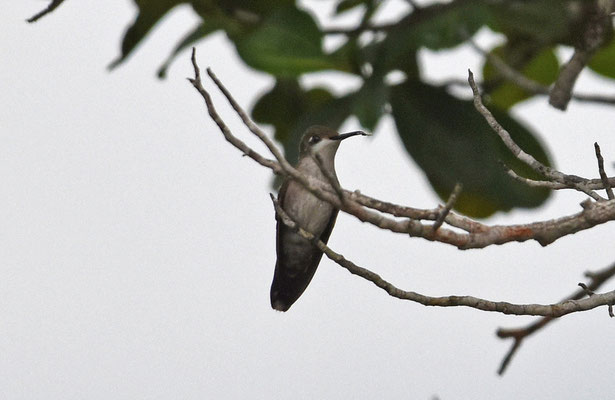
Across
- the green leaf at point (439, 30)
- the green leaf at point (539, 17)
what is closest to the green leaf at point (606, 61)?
the green leaf at point (539, 17)

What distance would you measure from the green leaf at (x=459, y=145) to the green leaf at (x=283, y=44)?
1.94ft

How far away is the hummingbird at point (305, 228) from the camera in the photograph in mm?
5297

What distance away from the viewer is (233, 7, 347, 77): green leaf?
496 centimetres

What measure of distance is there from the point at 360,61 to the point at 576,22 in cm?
100

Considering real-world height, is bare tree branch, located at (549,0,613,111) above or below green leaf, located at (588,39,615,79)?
below

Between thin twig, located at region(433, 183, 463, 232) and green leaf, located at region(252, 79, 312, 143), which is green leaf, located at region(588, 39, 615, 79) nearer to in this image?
green leaf, located at region(252, 79, 312, 143)

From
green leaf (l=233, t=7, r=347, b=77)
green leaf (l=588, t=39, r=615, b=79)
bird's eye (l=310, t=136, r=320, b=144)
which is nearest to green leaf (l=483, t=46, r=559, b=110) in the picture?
green leaf (l=588, t=39, r=615, b=79)

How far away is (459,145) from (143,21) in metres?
1.60

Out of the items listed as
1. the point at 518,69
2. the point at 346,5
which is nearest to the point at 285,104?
the point at 346,5

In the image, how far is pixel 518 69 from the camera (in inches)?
243

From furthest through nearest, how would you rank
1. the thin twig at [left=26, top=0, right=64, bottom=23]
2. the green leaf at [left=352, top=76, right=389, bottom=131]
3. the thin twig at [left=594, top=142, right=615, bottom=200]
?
the green leaf at [left=352, top=76, right=389, bottom=131] < the thin twig at [left=26, top=0, right=64, bottom=23] < the thin twig at [left=594, top=142, right=615, bottom=200]

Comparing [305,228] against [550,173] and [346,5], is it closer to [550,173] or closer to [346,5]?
[346,5]

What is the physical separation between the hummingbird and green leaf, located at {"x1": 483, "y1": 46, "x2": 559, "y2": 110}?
116cm

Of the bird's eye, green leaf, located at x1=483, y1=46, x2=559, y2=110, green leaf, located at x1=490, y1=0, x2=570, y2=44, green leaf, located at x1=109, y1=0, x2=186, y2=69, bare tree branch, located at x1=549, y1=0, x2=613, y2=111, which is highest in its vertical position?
green leaf, located at x1=483, y1=46, x2=559, y2=110
